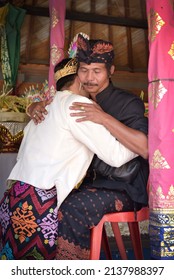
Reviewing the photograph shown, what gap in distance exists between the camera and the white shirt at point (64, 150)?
196cm

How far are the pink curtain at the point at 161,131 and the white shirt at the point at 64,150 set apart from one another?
0.56 feet

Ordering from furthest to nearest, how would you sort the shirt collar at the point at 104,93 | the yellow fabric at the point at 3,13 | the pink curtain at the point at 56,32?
the yellow fabric at the point at 3,13 → the pink curtain at the point at 56,32 → the shirt collar at the point at 104,93

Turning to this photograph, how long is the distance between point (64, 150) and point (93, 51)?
0.54 meters

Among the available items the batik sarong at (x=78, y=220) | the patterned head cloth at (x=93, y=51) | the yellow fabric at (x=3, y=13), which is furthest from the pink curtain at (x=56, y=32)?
the batik sarong at (x=78, y=220)

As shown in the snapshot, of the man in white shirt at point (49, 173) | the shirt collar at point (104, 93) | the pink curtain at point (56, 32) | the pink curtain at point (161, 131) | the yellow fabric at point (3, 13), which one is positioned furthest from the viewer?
the yellow fabric at point (3, 13)

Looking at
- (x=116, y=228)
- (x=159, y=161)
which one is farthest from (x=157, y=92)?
(x=116, y=228)

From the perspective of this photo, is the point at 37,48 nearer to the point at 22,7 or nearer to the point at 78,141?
the point at 22,7

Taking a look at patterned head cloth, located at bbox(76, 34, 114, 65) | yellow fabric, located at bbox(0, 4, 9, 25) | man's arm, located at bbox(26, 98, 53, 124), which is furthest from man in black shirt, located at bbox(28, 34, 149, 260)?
yellow fabric, located at bbox(0, 4, 9, 25)

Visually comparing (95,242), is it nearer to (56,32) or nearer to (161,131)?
(161,131)

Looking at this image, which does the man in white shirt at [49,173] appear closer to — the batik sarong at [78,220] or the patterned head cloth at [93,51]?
the batik sarong at [78,220]

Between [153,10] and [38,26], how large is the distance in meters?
5.49

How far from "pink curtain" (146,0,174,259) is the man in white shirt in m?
0.17

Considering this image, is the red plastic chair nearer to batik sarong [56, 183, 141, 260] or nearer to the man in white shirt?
batik sarong [56, 183, 141, 260]

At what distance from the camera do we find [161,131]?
74.0 inches
